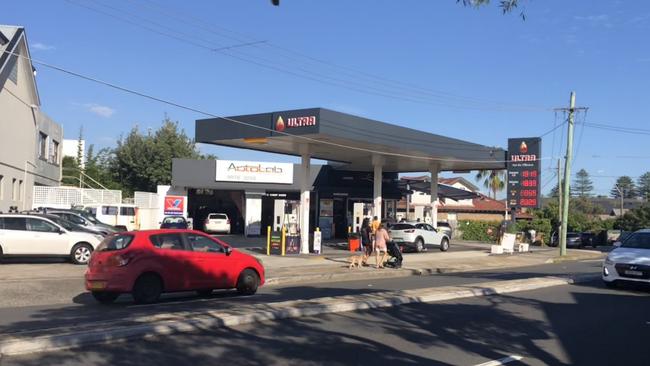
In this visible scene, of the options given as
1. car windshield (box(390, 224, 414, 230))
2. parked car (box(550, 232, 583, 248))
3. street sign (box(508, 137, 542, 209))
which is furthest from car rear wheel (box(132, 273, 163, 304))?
parked car (box(550, 232, 583, 248))

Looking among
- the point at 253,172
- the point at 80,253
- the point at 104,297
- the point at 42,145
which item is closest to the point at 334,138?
the point at 80,253

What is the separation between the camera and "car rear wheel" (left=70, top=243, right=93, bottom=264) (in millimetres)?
19172

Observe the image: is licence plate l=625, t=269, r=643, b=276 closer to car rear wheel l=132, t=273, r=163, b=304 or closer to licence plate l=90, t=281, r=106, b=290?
car rear wheel l=132, t=273, r=163, b=304

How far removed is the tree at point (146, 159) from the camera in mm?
56281

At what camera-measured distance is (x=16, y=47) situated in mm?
29094

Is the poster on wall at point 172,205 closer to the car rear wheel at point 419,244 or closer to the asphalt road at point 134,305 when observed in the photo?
the car rear wheel at point 419,244

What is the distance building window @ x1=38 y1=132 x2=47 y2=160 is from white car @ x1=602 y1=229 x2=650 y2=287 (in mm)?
30915

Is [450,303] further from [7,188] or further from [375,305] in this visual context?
[7,188]

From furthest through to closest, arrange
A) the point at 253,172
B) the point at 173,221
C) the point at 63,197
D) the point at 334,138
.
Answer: the point at 253,172 < the point at 63,197 < the point at 173,221 < the point at 334,138

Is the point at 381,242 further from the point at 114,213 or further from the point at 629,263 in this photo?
the point at 114,213

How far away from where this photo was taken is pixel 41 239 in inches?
736

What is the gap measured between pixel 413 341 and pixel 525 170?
28.6m

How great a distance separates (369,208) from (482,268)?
1627 centimetres

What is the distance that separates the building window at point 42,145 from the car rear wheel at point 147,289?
87.3 ft
